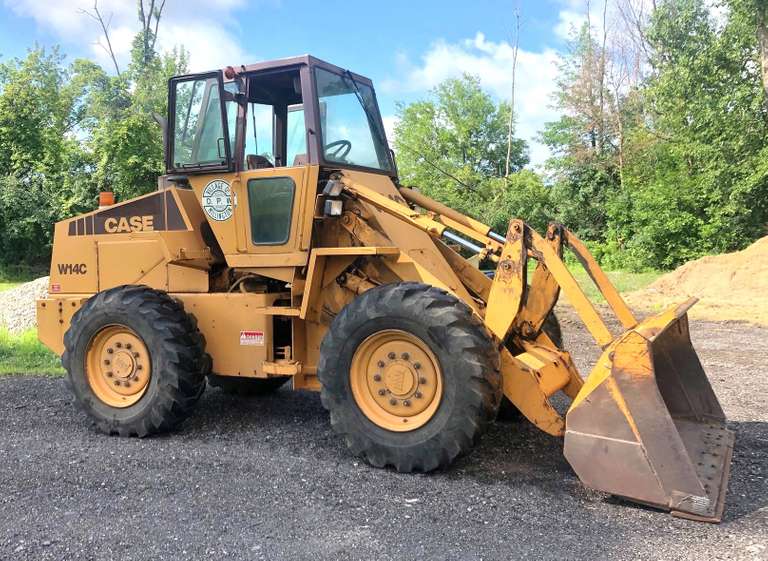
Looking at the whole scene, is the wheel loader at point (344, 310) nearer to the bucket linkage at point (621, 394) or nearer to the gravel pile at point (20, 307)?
the bucket linkage at point (621, 394)

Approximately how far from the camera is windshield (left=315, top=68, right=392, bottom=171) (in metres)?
5.46

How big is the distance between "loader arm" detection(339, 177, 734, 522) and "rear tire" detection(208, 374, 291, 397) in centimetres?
236

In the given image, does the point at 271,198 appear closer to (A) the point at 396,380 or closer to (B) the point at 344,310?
(B) the point at 344,310

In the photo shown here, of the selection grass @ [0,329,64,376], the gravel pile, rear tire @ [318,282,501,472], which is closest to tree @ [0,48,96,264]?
the gravel pile

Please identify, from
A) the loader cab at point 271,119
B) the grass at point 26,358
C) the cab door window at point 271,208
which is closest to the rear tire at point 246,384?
the cab door window at point 271,208

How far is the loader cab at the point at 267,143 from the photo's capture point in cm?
525

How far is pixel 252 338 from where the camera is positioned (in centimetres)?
534

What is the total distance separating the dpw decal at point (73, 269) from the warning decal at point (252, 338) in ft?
6.28

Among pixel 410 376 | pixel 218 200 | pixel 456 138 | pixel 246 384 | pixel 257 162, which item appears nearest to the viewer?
pixel 410 376

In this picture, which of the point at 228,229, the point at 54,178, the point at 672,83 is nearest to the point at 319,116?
the point at 228,229

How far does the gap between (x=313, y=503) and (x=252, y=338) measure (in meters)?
1.82

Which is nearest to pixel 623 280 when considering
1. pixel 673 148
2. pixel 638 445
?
pixel 673 148

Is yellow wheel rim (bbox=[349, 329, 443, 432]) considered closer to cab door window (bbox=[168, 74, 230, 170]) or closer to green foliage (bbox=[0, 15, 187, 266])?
cab door window (bbox=[168, 74, 230, 170])

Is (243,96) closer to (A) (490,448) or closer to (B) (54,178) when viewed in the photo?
(A) (490,448)
